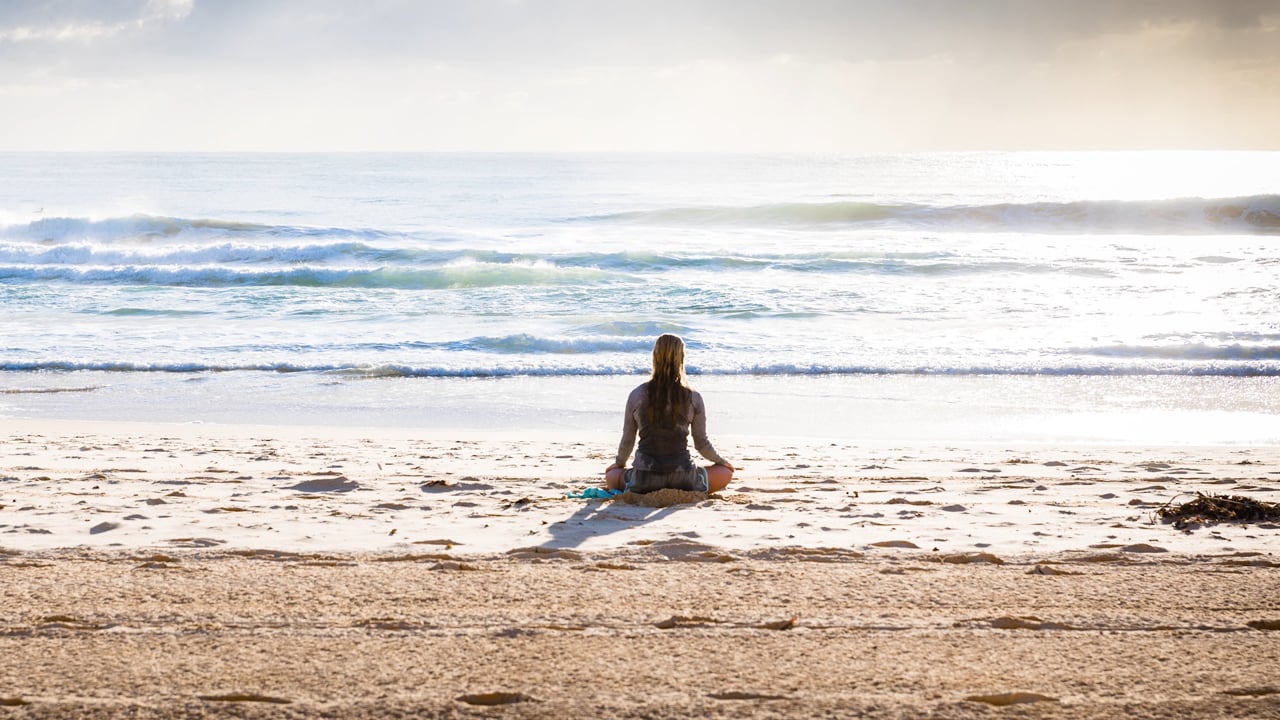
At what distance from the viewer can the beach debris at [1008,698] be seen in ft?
9.14

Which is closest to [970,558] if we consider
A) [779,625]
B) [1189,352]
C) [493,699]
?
[779,625]

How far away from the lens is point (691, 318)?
16188 millimetres

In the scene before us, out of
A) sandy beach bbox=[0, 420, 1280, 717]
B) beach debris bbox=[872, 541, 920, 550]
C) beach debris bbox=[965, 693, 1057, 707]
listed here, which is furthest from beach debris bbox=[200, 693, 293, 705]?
beach debris bbox=[872, 541, 920, 550]

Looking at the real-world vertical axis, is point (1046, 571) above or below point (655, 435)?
below

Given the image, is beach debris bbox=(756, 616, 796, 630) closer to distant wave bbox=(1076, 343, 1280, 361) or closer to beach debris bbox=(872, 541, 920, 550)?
beach debris bbox=(872, 541, 920, 550)

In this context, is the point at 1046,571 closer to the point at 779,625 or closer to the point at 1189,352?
the point at 779,625

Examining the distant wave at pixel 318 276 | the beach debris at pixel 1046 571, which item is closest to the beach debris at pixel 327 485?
the beach debris at pixel 1046 571

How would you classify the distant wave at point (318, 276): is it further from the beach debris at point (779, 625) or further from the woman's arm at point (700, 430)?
the beach debris at point (779, 625)

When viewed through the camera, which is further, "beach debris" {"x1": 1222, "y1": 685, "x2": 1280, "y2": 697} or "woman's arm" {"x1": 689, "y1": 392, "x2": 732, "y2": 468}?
"woman's arm" {"x1": 689, "y1": 392, "x2": 732, "y2": 468}

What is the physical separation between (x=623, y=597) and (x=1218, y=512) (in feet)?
10.5

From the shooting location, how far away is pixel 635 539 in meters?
4.57

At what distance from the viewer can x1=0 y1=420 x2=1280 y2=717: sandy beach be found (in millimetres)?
2824

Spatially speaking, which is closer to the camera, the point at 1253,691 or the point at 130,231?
the point at 1253,691

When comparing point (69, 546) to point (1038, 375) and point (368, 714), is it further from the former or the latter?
point (1038, 375)
